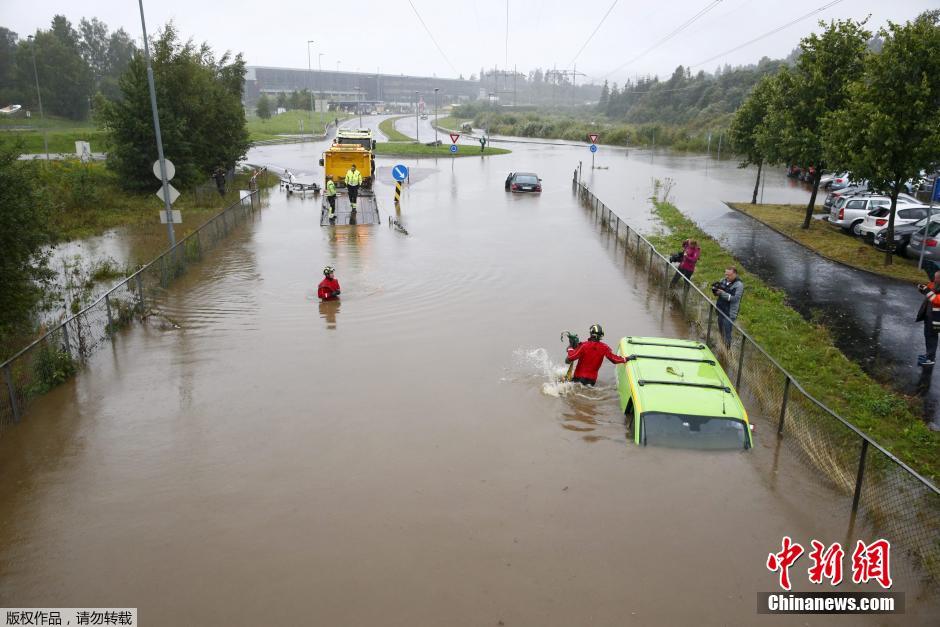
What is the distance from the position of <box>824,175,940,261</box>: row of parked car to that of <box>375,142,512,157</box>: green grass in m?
32.9

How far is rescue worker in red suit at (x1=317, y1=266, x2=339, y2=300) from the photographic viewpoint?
1524 centimetres

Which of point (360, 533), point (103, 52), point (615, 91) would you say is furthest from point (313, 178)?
point (615, 91)

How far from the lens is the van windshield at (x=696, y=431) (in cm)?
866

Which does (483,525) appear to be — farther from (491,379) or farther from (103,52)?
(103,52)

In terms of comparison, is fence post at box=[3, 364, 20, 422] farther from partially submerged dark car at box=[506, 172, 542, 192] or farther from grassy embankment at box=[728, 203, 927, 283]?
partially submerged dark car at box=[506, 172, 542, 192]

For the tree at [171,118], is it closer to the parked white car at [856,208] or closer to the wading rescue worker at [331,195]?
the wading rescue worker at [331,195]

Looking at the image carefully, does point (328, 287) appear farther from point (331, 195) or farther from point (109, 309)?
point (331, 195)

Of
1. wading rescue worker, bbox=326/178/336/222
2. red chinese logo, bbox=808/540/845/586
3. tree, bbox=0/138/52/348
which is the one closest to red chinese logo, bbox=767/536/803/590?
red chinese logo, bbox=808/540/845/586

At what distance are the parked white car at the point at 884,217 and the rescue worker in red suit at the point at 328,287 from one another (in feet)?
56.7

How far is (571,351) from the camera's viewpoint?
1060 cm

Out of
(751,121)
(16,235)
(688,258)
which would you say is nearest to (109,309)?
(16,235)

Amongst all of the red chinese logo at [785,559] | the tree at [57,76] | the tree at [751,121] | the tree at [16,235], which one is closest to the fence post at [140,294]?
the tree at [16,235]

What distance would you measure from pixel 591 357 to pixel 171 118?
911 inches

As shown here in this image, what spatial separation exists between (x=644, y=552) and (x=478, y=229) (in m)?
18.5
